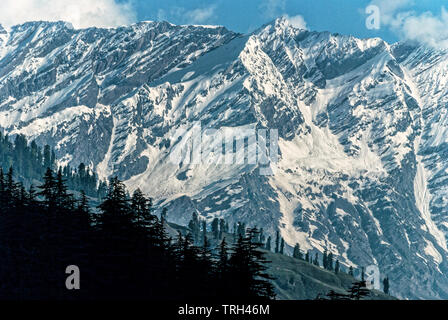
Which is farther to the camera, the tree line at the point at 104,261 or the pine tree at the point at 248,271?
the tree line at the point at 104,261

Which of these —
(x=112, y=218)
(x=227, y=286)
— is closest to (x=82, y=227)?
(x=112, y=218)

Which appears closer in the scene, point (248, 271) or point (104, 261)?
point (248, 271)

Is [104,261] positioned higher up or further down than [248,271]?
higher up

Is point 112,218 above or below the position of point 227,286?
above

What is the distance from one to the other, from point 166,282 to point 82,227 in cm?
1205

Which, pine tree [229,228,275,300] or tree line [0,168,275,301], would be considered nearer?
pine tree [229,228,275,300]
